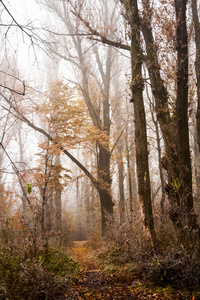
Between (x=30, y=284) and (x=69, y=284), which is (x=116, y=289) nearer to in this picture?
(x=69, y=284)

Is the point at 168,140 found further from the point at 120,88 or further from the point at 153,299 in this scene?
the point at 120,88

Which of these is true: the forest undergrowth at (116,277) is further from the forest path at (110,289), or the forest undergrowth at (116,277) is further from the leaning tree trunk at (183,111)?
the leaning tree trunk at (183,111)

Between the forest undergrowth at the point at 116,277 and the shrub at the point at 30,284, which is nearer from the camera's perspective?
the shrub at the point at 30,284

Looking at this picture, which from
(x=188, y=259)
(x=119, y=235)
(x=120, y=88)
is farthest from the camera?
(x=120, y=88)

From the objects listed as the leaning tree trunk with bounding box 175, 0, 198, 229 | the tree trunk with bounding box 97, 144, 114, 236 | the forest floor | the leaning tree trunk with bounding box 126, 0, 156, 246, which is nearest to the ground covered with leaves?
the forest floor

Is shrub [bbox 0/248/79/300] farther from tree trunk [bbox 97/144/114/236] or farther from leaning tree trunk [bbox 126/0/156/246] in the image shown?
tree trunk [bbox 97/144/114/236]

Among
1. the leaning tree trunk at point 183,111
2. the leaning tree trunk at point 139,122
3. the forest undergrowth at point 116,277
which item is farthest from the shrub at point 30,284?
the leaning tree trunk at point 183,111

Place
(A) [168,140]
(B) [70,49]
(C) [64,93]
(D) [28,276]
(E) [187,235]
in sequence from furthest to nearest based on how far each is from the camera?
(B) [70,49] → (C) [64,93] → (A) [168,140] → (E) [187,235] → (D) [28,276]

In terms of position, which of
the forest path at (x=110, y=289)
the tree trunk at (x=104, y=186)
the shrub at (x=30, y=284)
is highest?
the tree trunk at (x=104, y=186)

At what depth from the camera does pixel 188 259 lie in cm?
362

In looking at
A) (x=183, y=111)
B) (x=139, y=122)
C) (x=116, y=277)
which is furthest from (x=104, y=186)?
(x=183, y=111)

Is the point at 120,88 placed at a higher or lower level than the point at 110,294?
higher

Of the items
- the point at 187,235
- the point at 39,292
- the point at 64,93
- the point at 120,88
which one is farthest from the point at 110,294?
the point at 120,88

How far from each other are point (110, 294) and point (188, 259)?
147 centimetres
